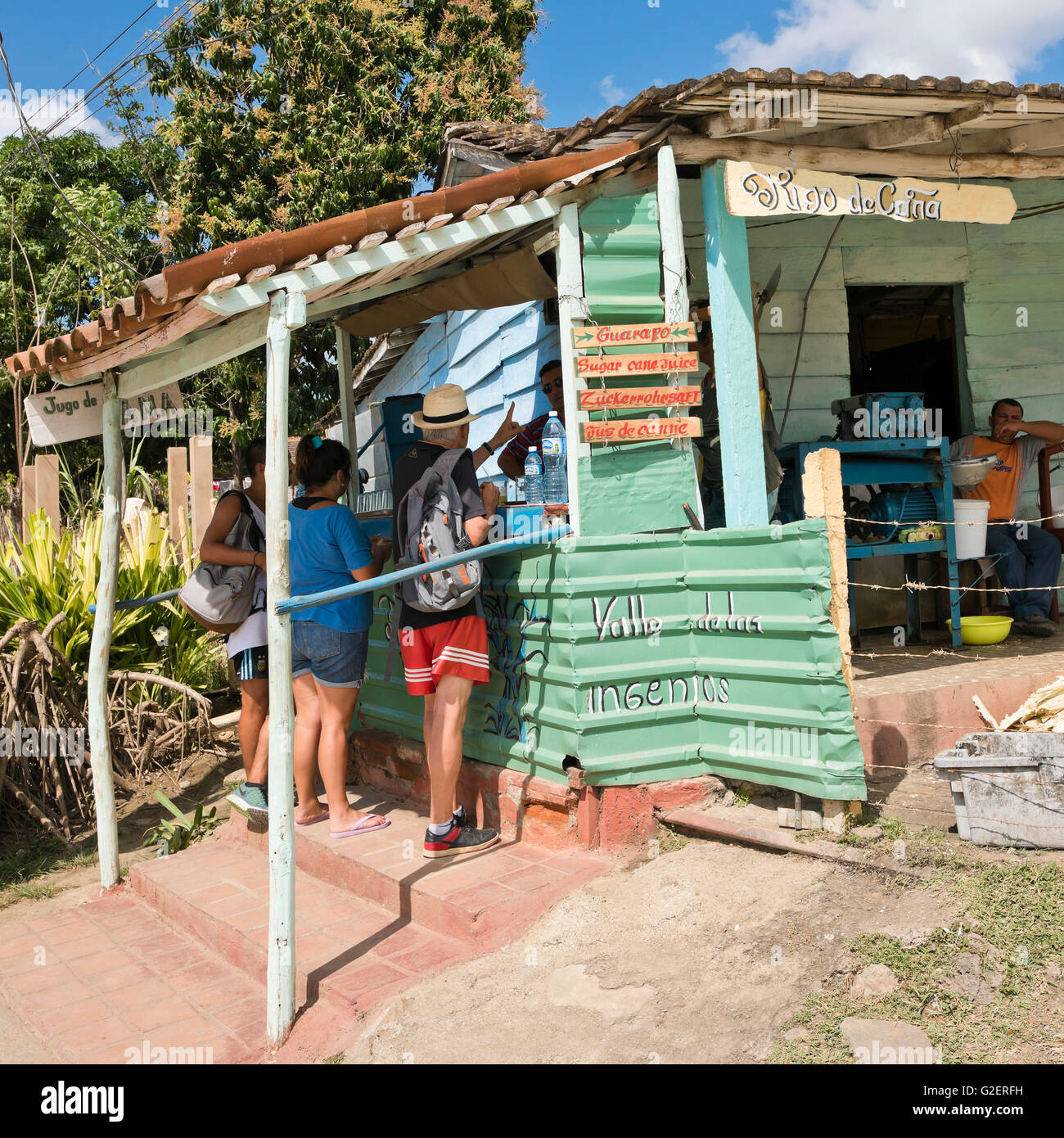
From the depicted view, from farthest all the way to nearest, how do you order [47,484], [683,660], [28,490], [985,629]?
[28,490], [47,484], [985,629], [683,660]

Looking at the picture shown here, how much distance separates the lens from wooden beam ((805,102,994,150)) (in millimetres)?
5125

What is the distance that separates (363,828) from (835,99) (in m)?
4.37

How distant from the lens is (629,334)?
4656mm

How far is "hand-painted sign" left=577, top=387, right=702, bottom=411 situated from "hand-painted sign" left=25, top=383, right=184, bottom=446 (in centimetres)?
229

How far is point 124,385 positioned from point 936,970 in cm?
469

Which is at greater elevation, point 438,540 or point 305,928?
point 438,540

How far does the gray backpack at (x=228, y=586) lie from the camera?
5.26 meters

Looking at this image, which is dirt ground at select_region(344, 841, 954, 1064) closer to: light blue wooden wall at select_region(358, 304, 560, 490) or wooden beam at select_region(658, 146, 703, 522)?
wooden beam at select_region(658, 146, 703, 522)

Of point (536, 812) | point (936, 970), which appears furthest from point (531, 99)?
point (936, 970)

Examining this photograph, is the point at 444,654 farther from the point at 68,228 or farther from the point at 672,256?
the point at 68,228

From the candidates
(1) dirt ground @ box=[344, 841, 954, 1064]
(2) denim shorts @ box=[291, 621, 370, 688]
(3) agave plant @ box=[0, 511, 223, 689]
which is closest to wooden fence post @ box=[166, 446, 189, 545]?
(3) agave plant @ box=[0, 511, 223, 689]

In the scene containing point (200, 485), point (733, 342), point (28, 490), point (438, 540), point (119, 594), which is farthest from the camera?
point (28, 490)

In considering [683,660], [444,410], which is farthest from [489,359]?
[683,660]

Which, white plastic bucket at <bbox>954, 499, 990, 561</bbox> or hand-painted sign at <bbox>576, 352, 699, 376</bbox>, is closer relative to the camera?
hand-painted sign at <bbox>576, 352, 699, 376</bbox>
